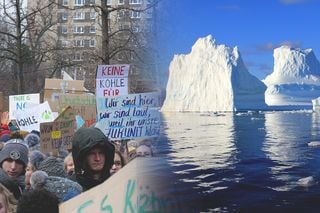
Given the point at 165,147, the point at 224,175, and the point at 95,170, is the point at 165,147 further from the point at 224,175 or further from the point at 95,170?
the point at 95,170

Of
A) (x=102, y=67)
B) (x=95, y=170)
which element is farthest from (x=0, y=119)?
(x=95, y=170)

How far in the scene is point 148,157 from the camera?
5.74 ft

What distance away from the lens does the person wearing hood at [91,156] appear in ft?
7.23

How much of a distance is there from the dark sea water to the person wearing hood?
509mm

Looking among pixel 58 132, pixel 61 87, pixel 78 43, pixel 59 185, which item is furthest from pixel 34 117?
pixel 78 43

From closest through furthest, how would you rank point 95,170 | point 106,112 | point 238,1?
point 238,1 → point 95,170 → point 106,112

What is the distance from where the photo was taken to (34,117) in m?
8.41

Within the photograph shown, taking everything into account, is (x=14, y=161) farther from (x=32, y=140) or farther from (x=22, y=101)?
(x=22, y=101)

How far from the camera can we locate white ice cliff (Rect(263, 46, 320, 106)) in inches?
73.5

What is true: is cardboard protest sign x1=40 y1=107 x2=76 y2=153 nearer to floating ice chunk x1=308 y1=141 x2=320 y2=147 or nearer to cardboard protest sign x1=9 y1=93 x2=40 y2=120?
cardboard protest sign x1=9 y1=93 x2=40 y2=120

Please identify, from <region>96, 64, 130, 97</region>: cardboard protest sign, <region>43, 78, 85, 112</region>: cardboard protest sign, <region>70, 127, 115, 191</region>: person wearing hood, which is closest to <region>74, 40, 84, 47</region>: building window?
<region>43, 78, 85, 112</region>: cardboard protest sign

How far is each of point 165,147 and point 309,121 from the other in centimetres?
49

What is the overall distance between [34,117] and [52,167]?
4404 mm

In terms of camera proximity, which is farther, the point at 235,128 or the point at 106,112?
the point at 106,112
